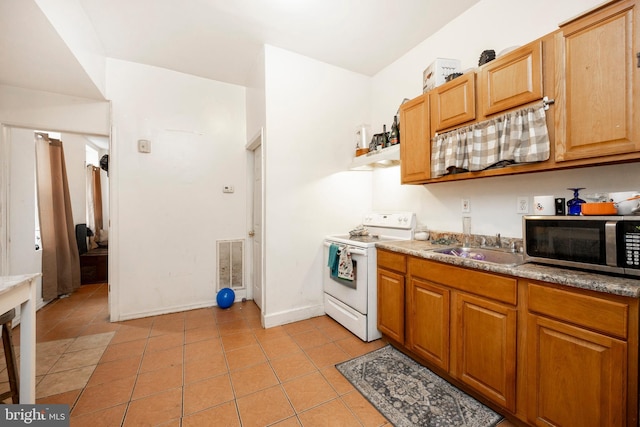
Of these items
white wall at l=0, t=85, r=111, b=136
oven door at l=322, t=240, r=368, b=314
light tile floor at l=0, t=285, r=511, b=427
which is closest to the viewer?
light tile floor at l=0, t=285, r=511, b=427

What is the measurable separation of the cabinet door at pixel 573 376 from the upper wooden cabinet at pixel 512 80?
1266mm

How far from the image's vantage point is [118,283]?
110 inches

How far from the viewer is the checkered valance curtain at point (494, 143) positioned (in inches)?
57.2

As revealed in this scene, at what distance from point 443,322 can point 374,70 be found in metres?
2.88

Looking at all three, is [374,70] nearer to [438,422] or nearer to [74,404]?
[438,422]

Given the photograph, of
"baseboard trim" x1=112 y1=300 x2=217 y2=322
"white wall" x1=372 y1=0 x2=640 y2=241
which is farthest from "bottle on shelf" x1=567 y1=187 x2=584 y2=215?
"baseboard trim" x1=112 y1=300 x2=217 y2=322

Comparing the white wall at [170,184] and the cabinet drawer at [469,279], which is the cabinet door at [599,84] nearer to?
the cabinet drawer at [469,279]

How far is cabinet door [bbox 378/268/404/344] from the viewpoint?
6.76 feet

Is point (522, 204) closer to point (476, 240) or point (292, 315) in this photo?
point (476, 240)

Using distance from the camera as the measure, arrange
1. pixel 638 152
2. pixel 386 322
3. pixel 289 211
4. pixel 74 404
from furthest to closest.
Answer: pixel 289 211
pixel 386 322
pixel 74 404
pixel 638 152

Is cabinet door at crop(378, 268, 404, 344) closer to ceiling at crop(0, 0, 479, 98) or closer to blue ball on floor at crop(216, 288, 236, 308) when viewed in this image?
blue ball on floor at crop(216, 288, 236, 308)

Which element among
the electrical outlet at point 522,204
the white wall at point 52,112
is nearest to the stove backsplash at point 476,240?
the electrical outlet at point 522,204

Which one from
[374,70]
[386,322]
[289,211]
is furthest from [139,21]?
[386,322]

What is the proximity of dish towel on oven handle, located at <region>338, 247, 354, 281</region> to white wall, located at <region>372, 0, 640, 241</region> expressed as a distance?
86 centimetres
